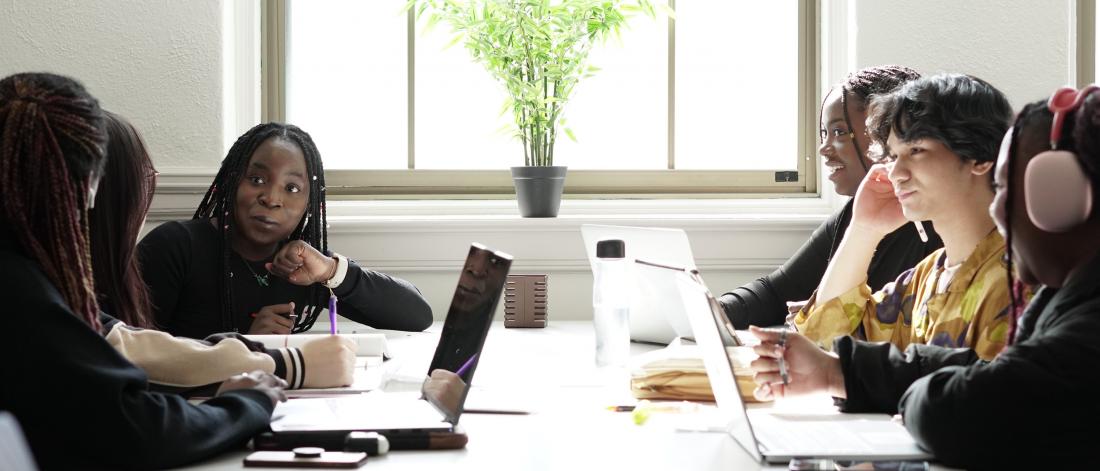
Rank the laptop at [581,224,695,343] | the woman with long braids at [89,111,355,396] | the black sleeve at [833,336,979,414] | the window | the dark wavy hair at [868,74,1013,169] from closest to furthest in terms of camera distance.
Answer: the black sleeve at [833,336,979,414], the woman with long braids at [89,111,355,396], the dark wavy hair at [868,74,1013,169], the laptop at [581,224,695,343], the window

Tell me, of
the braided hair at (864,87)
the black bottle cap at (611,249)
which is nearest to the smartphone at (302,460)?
the black bottle cap at (611,249)

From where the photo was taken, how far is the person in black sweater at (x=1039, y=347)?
1.09 metres

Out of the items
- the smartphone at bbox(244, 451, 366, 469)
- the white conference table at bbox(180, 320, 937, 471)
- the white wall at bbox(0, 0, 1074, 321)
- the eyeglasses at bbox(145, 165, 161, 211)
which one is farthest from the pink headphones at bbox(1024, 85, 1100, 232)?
the white wall at bbox(0, 0, 1074, 321)

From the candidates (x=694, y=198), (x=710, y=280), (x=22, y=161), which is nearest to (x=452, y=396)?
(x=22, y=161)

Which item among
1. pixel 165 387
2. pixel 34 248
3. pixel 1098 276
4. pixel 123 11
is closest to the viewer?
pixel 1098 276

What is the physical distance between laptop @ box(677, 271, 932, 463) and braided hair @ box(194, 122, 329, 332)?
1.33 m

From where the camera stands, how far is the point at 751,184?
339cm

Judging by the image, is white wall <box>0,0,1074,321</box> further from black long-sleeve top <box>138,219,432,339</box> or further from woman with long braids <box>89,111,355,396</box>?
woman with long braids <box>89,111,355,396</box>

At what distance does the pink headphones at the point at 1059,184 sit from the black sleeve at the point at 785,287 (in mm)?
1470

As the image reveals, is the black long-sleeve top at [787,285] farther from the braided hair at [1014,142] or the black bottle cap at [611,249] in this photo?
the braided hair at [1014,142]

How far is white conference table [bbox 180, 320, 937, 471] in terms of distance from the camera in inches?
48.2

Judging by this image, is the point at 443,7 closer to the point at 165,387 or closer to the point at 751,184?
the point at 751,184

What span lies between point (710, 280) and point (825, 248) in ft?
1.86

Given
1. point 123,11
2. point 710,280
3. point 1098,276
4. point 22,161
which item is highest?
point 123,11
